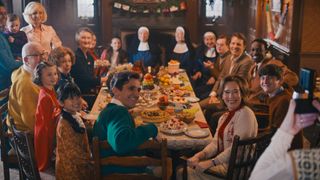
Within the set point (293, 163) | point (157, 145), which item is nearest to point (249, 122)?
point (157, 145)

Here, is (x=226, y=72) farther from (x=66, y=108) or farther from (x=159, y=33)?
(x=159, y=33)

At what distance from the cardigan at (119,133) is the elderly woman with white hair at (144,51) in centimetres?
312

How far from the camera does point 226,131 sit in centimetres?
269

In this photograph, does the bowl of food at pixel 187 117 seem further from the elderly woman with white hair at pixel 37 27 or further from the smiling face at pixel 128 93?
the elderly woman with white hair at pixel 37 27

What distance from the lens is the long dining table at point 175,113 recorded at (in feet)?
9.21

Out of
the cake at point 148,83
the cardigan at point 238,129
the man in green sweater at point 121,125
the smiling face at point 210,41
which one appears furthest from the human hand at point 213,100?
the man in green sweater at point 121,125

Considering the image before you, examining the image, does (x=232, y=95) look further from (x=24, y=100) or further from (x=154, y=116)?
(x=24, y=100)

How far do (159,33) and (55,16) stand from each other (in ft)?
6.72

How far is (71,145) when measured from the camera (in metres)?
2.56

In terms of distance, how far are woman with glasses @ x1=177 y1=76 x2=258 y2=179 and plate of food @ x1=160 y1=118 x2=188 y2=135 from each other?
0.23m

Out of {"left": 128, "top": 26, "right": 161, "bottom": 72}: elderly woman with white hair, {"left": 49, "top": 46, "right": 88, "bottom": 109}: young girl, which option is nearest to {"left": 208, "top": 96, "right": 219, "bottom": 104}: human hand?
{"left": 128, "top": 26, "right": 161, "bottom": 72}: elderly woman with white hair

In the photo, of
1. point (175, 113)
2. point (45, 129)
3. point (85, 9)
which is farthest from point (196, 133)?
point (85, 9)

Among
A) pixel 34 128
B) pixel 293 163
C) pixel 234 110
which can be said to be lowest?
pixel 34 128

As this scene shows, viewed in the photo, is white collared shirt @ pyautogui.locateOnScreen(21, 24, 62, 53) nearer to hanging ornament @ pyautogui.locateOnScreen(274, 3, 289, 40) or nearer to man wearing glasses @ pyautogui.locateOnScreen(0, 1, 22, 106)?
man wearing glasses @ pyautogui.locateOnScreen(0, 1, 22, 106)
